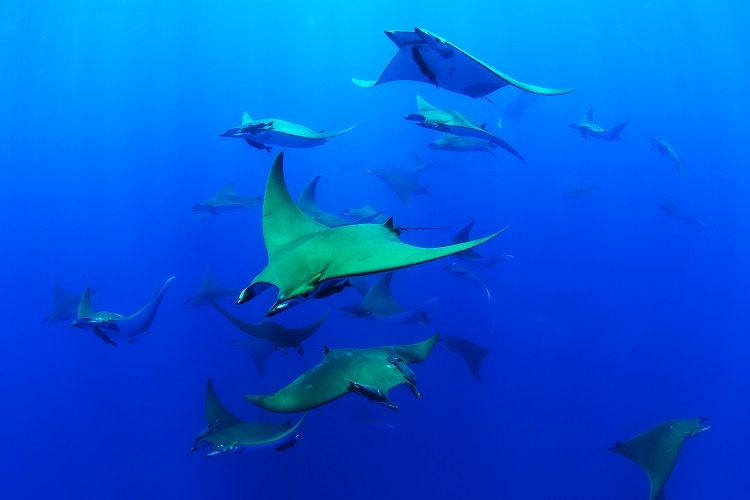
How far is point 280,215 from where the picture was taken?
284 centimetres

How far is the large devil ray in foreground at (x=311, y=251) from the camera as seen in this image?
168 cm

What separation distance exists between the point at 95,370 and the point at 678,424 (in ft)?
38.0

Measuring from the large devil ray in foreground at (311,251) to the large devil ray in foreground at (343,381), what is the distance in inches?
23.8

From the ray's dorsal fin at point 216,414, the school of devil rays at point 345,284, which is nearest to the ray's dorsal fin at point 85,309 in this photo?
the school of devil rays at point 345,284

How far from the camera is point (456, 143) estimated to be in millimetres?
5480

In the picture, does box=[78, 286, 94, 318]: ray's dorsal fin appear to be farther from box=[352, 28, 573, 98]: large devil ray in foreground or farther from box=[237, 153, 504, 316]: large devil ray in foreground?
box=[352, 28, 573, 98]: large devil ray in foreground

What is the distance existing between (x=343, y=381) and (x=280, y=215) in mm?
1102

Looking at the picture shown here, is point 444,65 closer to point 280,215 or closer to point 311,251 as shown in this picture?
point 280,215

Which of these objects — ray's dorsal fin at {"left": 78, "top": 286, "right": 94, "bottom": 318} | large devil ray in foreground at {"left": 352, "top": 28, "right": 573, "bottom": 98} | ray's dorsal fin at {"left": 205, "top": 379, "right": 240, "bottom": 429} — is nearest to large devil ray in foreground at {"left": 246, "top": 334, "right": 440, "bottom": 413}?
ray's dorsal fin at {"left": 205, "top": 379, "right": 240, "bottom": 429}

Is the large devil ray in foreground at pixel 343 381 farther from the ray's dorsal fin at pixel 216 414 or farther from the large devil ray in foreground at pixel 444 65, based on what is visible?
the large devil ray in foreground at pixel 444 65

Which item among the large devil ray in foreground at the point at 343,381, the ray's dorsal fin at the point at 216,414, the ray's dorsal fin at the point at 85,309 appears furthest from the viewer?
the ray's dorsal fin at the point at 85,309

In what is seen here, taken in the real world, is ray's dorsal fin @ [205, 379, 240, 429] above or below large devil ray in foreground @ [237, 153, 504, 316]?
below

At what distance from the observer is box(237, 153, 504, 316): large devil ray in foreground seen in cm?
168

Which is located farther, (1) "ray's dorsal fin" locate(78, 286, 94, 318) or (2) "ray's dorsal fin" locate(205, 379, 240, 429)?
(1) "ray's dorsal fin" locate(78, 286, 94, 318)
